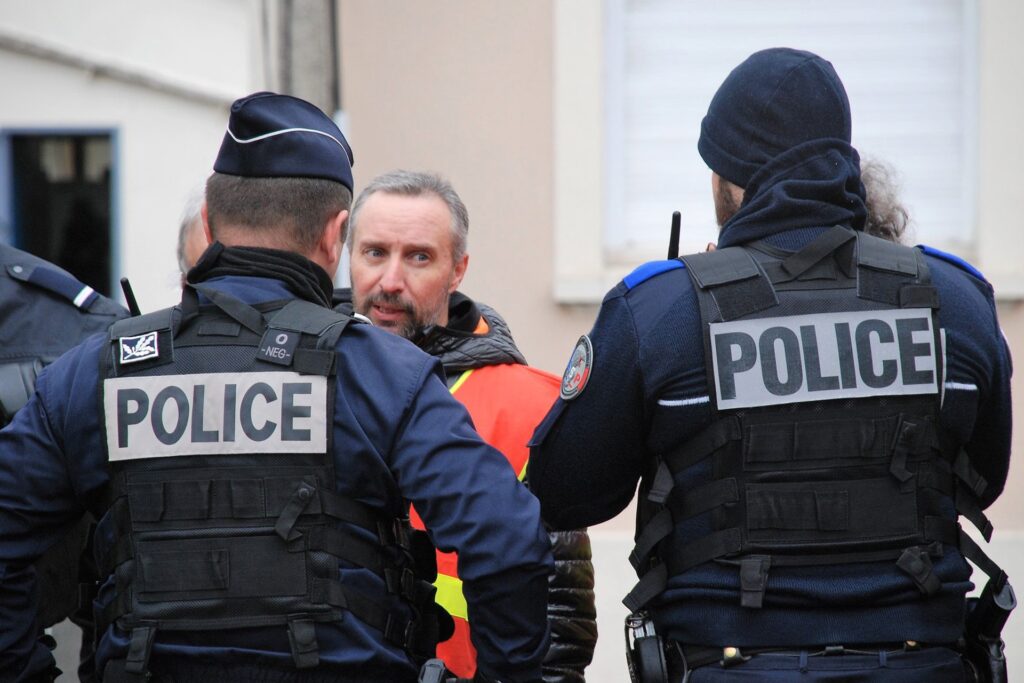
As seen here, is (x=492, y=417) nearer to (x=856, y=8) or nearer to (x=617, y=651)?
(x=617, y=651)

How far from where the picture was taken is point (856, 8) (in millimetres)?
5645

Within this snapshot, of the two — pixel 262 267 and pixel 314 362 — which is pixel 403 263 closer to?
pixel 262 267

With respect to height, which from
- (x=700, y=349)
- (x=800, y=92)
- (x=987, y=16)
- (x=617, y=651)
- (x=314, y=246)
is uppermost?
(x=987, y=16)

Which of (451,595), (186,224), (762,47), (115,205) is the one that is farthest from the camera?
(115,205)

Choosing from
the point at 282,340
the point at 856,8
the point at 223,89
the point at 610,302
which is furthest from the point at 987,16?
the point at 223,89

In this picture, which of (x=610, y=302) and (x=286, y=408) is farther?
(x=610, y=302)

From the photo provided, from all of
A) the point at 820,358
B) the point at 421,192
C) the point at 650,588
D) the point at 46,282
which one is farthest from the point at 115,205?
the point at 820,358

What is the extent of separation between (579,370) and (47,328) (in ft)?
5.42

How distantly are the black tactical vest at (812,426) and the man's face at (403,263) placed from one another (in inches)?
43.3

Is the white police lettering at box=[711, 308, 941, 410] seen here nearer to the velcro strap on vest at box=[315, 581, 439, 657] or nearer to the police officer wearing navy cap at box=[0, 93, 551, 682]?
the police officer wearing navy cap at box=[0, 93, 551, 682]

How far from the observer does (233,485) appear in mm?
2379

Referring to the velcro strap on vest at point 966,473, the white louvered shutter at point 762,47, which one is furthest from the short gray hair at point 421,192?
the white louvered shutter at point 762,47

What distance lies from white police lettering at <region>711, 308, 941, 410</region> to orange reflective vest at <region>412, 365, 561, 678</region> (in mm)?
738

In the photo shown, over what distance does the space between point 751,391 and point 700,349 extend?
0.41 ft
